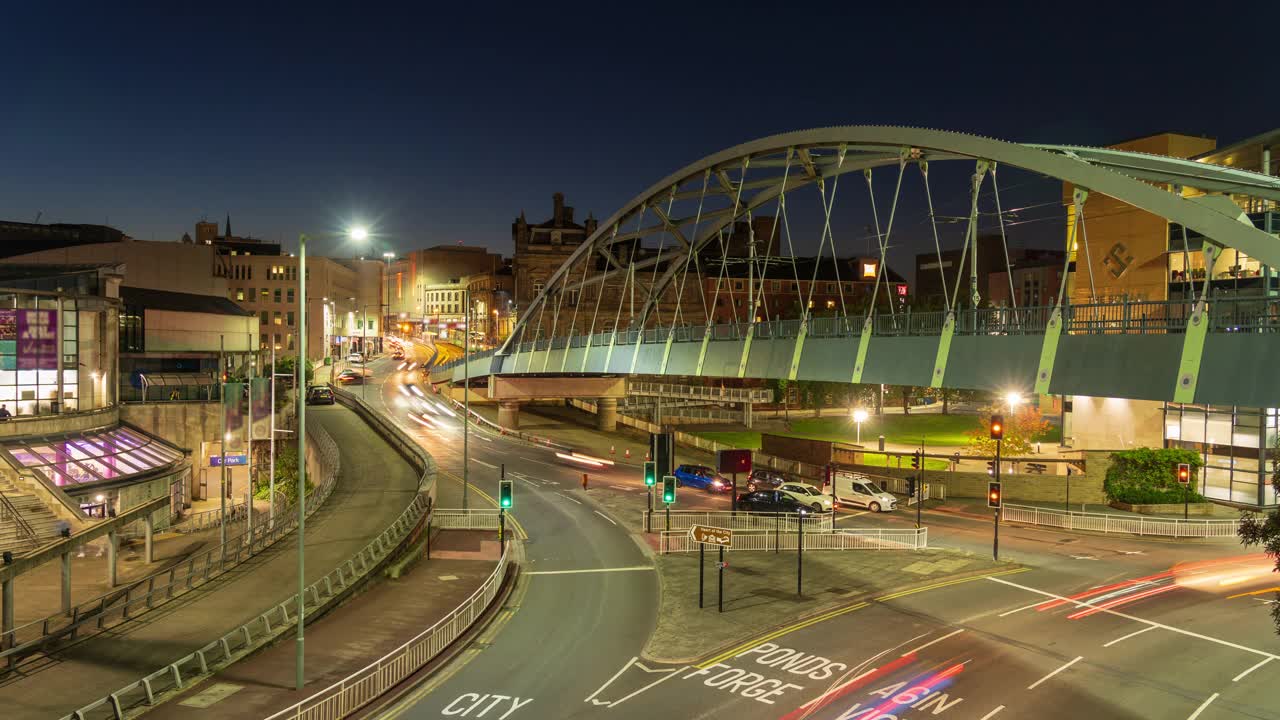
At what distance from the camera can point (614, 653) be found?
19984 millimetres

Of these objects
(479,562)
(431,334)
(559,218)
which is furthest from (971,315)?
(431,334)

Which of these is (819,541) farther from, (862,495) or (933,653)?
(933,653)

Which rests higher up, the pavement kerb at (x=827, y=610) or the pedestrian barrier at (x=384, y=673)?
the pedestrian barrier at (x=384, y=673)

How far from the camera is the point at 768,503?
36.3 meters

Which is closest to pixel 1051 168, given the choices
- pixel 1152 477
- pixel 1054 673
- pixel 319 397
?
pixel 1054 673

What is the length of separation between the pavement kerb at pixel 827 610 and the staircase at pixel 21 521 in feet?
76.4

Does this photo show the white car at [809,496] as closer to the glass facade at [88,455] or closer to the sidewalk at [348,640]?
the sidewalk at [348,640]

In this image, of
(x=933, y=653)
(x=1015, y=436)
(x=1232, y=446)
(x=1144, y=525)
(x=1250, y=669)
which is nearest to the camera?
(x=1250, y=669)

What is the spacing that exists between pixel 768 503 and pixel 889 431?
4079 centimetres

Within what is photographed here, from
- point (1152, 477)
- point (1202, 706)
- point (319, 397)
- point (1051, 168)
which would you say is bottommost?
point (1202, 706)

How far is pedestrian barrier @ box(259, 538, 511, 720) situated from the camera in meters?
15.3

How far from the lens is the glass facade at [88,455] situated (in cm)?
3759

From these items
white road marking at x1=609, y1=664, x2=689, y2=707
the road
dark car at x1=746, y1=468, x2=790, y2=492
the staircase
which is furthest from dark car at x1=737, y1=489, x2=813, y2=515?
the staircase

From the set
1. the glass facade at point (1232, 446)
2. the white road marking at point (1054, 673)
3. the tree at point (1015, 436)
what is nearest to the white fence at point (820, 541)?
the white road marking at point (1054, 673)
